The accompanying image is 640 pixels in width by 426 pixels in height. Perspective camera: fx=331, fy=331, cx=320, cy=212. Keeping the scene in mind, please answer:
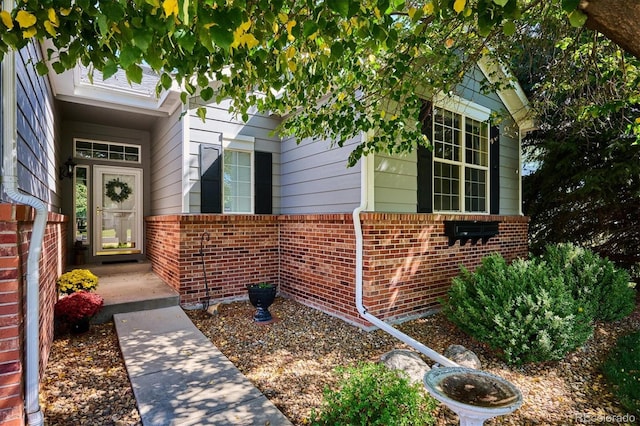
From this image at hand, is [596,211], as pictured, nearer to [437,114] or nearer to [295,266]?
[437,114]

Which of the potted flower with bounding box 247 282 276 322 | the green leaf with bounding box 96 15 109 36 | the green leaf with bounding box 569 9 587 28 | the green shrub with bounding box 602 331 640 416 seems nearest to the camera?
the green leaf with bounding box 96 15 109 36

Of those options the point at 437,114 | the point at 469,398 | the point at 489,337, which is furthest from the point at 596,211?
the point at 469,398

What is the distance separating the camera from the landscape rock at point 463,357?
140 inches

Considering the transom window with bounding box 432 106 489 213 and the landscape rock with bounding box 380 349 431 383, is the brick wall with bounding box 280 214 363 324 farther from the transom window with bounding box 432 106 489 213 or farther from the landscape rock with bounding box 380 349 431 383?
the transom window with bounding box 432 106 489 213

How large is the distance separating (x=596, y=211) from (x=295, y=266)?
653 cm

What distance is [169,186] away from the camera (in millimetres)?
6211

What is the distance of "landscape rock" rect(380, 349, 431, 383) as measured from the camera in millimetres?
3223

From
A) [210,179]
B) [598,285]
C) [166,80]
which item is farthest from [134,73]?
[598,285]

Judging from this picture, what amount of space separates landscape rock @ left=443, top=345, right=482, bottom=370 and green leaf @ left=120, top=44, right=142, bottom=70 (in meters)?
3.86

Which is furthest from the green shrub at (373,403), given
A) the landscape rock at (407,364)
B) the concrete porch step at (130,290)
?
the concrete porch step at (130,290)

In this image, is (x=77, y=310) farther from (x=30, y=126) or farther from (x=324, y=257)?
(x=324, y=257)

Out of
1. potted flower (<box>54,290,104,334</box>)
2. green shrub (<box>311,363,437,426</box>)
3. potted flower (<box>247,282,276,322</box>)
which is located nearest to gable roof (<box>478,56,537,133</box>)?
potted flower (<box>247,282,276,322</box>)

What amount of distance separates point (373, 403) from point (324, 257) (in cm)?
319

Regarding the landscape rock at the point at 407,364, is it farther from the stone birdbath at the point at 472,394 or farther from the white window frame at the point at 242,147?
the white window frame at the point at 242,147
